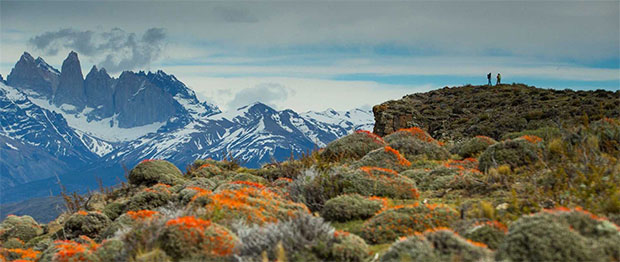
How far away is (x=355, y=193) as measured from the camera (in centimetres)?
1212

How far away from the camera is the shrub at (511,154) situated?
13.2 meters

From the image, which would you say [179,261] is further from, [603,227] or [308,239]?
[603,227]

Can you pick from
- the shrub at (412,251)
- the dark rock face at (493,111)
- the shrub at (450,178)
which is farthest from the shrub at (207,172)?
the shrub at (412,251)

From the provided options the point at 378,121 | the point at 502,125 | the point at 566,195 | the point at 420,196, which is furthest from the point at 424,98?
the point at 566,195

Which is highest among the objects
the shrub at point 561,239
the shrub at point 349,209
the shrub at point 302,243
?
the shrub at point 561,239

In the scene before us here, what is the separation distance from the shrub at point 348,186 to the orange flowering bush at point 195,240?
14.6 ft

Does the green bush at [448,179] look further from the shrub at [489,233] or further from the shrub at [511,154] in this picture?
the shrub at [489,233]

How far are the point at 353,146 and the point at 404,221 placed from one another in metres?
11.5

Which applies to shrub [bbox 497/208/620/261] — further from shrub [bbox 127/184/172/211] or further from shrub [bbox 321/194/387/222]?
shrub [bbox 127/184/172/211]

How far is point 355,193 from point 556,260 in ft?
Result: 21.0

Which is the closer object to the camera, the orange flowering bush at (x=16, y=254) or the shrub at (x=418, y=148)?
the orange flowering bush at (x=16, y=254)

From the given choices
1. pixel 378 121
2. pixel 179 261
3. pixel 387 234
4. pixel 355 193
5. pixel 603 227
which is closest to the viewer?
pixel 603 227

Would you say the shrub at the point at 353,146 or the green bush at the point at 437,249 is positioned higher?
the green bush at the point at 437,249

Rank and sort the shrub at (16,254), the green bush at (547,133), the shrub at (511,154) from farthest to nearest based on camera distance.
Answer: the green bush at (547,133) → the shrub at (511,154) → the shrub at (16,254)
